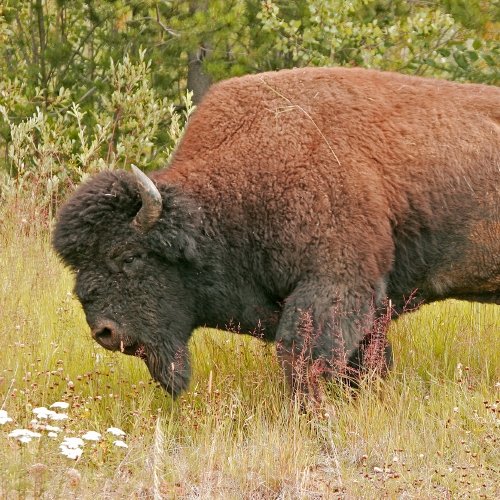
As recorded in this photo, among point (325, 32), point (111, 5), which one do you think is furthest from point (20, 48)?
point (325, 32)

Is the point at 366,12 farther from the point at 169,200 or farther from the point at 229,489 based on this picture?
the point at 229,489

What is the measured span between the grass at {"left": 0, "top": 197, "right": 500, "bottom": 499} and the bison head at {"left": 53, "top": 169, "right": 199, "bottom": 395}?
0.35 m

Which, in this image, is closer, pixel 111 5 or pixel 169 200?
pixel 169 200

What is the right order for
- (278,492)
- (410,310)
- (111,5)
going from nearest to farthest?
(278,492), (410,310), (111,5)

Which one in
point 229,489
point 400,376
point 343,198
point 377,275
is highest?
point 343,198

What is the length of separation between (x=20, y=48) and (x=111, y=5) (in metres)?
1.53

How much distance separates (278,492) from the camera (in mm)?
4246

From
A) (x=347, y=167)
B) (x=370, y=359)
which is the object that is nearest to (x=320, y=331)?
(x=370, y=359)

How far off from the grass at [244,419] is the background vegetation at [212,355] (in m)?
0.01

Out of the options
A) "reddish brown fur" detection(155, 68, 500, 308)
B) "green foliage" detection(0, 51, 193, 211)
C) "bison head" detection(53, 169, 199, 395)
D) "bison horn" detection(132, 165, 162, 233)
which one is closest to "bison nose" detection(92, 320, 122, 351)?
"bison head" detection(53, 169, 199, 395)

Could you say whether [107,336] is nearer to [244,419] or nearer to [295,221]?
[244,419]

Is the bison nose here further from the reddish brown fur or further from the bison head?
the reddish brown fur

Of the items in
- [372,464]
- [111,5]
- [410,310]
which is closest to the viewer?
[372,464]

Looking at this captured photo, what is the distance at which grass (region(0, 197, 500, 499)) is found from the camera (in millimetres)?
4211
